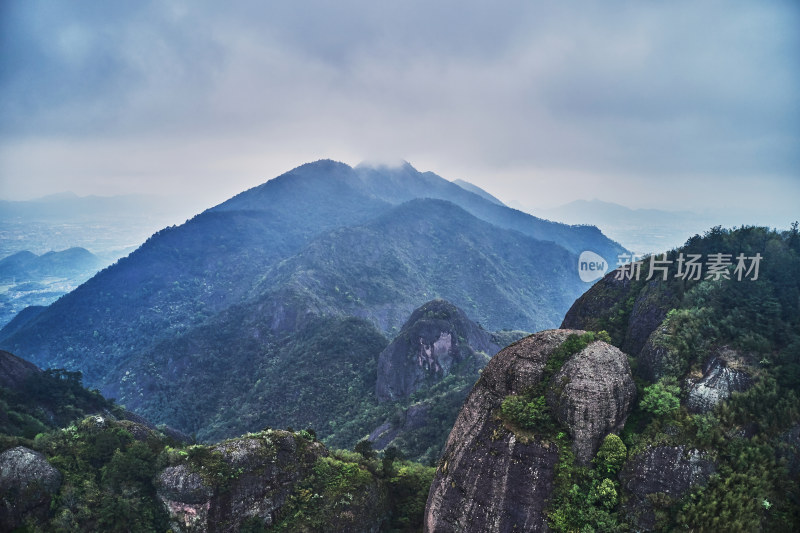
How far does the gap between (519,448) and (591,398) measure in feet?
14.4

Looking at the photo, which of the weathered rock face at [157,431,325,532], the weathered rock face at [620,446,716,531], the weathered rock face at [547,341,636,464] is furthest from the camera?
the weathered rock face at [157,431,325,532]

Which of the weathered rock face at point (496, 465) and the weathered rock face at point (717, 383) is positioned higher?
the weathered rock face at point (717, 383)

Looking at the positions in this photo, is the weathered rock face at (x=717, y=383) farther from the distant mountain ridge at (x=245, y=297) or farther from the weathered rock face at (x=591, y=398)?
the distant mountain ridge at (x=245, y=297)

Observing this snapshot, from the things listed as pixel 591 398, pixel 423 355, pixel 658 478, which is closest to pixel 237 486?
pixel 591 398

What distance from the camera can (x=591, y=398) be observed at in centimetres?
1792

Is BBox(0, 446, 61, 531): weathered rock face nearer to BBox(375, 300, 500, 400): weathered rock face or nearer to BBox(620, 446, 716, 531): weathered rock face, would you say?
BBox(620, 446, 716, 531): weathered rock face

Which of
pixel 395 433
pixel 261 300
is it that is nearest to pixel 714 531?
pixel 395 433

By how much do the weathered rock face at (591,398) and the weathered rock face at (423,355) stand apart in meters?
52.4

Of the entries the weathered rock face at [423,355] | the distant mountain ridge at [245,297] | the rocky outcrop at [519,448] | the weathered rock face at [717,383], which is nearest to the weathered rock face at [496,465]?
the rocky outcrop at [519,448]

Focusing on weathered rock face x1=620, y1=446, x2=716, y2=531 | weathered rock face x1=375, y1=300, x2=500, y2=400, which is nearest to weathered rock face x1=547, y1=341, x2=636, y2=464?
weathered rock face x1=620, y1=446, x2=716, y2=531

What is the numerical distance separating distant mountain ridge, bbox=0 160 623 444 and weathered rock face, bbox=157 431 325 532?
53.7 meters

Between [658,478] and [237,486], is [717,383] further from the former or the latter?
[237,486]

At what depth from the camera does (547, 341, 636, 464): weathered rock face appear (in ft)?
58.3

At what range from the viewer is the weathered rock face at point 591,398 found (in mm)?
17781
